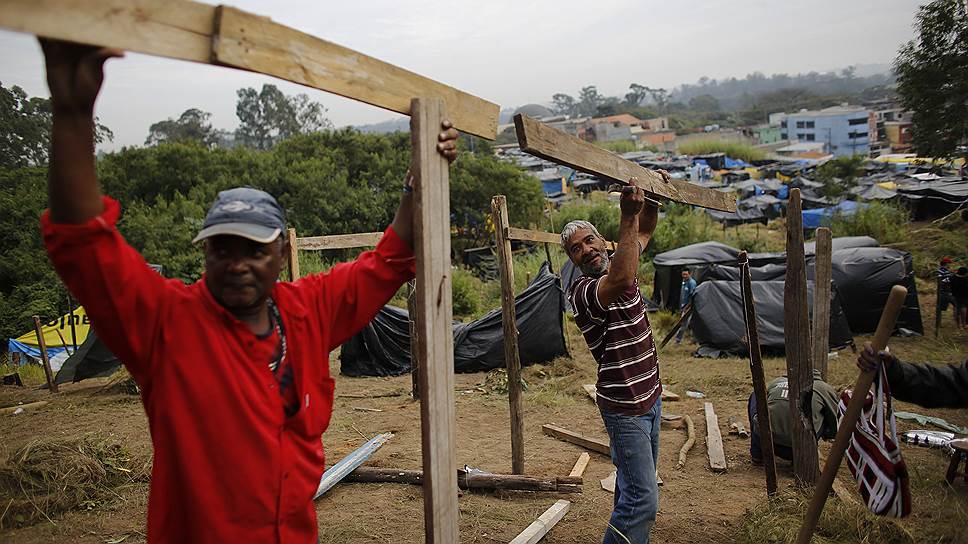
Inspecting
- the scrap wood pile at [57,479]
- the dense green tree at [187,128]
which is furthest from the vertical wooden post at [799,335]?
the dense green tree at [187,128]

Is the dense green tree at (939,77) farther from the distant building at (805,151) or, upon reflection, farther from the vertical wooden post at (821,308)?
the distant building at (805,151)

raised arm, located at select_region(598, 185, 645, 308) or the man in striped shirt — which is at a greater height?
raised arm, located at select_region(598, 185, 645, 308)

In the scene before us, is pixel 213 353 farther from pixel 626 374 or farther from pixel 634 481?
pixel 634 481

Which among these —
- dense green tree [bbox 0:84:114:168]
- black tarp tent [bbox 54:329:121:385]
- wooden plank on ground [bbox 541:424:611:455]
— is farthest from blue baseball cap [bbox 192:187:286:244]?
dense green tree [bbox 0:84:114:168]

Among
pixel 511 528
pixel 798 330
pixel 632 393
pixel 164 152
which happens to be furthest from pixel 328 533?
pixel 164 152

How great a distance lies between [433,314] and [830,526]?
3.39m

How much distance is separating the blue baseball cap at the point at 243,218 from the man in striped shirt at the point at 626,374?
1.68 m

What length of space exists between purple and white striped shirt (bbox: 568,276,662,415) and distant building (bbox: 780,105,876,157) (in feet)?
224

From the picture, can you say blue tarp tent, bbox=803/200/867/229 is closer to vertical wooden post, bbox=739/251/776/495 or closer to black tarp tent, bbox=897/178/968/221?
black tarp tent, bbox=897/178/968/221

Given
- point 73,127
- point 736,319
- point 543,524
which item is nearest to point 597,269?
point 543,524

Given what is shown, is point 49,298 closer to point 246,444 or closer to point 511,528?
point 511,528

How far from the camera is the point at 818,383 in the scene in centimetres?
446

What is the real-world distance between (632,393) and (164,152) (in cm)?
2281

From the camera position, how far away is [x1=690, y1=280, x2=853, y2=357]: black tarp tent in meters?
10.7
